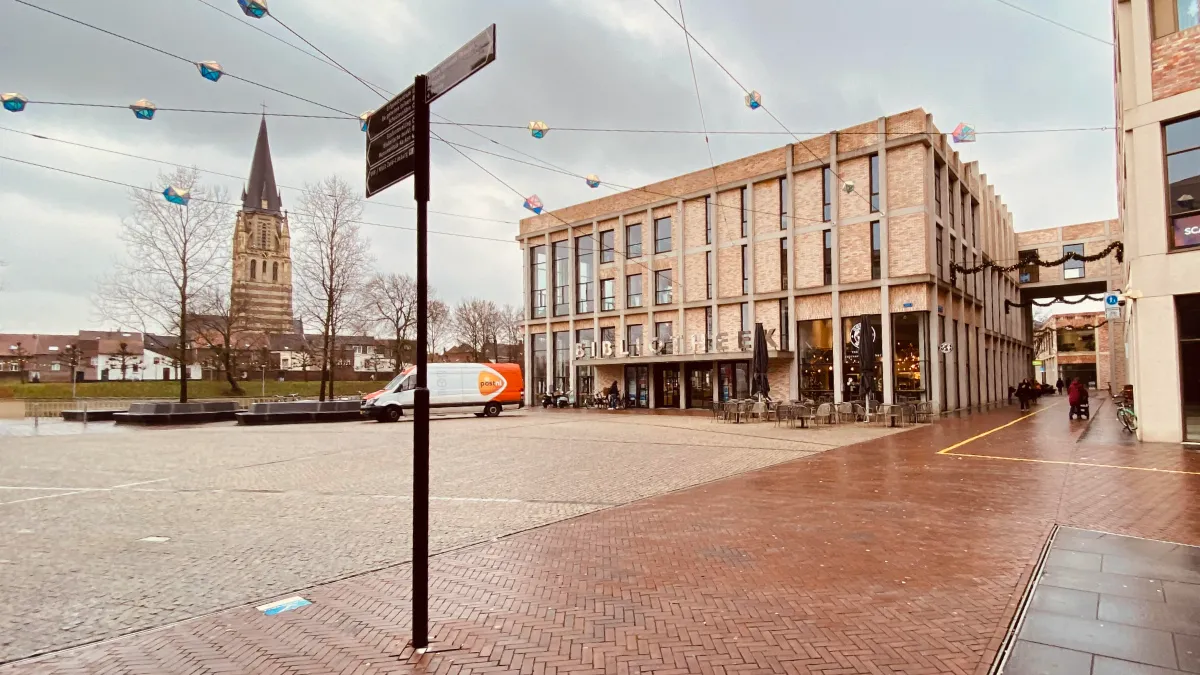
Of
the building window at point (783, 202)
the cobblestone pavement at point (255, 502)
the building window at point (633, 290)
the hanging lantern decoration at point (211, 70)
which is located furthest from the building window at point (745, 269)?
the hanging lantern decoration at point (211, 70)

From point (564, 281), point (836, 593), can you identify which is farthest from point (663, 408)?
point (836, 593)

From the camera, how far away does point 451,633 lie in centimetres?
382

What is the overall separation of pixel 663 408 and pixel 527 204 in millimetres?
17819

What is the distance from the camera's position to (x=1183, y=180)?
1241cm

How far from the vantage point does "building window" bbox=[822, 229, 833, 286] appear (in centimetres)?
2448

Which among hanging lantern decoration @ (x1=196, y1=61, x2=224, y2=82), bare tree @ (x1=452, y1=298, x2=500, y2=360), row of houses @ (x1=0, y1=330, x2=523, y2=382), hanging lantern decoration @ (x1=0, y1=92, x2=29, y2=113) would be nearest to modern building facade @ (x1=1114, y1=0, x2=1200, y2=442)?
hanging lantern decoration @ (x1=196, y1=61, x2=224, y2=82)

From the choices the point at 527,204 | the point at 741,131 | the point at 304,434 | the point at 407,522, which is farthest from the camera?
the point at 304,434

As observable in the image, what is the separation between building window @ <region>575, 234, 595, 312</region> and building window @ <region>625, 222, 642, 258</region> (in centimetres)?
244

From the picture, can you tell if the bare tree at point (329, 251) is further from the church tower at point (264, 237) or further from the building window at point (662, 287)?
the church tower at point (264, 237)

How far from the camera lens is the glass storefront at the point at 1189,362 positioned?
12.4m

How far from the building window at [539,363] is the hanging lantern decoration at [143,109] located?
2898cm

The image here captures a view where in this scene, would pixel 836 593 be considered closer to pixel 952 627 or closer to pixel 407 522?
pixel 952 627

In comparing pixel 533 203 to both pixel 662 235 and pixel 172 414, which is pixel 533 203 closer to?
pixel 662 235

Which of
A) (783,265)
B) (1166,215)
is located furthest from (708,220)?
(1166,215)
